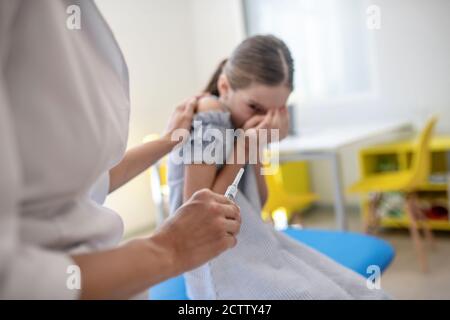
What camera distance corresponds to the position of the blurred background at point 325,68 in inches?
128

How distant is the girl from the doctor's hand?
0.41 m

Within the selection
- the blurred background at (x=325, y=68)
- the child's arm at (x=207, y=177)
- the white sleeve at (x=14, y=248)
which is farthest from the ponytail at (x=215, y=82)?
the blurred background at (x=325, y=68)

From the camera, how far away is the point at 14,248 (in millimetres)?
373

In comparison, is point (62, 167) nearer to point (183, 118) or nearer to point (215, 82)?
point (183, 118)

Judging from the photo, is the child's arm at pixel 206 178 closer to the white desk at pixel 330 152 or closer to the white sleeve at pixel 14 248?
the white sleeve at pixel 14 248

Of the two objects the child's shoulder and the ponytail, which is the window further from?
the child's shoulder

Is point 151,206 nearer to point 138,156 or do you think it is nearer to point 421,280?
point 421,280

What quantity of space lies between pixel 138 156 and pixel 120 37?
2.68 metres

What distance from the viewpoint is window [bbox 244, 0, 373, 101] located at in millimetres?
3572

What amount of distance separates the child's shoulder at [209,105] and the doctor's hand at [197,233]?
0.56 m

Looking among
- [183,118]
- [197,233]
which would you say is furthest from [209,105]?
[197,233]

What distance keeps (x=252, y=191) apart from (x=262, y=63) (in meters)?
0.29

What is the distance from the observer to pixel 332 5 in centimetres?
360
